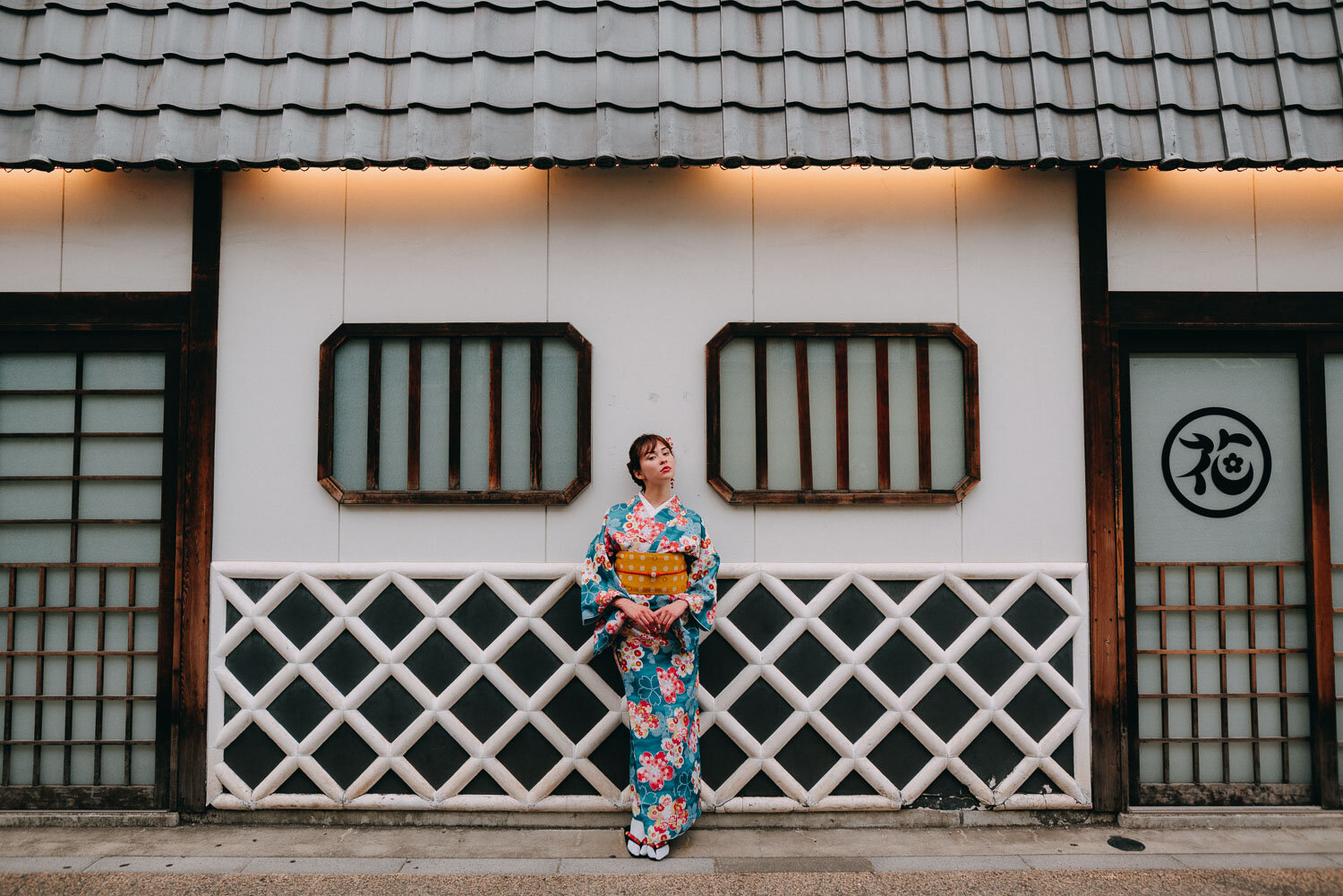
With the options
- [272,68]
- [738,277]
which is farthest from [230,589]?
[738,277]

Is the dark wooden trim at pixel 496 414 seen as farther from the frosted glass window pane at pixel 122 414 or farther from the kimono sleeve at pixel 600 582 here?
the frosted glass window pane at pixel 122 414

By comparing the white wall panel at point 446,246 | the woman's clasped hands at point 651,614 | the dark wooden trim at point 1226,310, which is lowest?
the woman's clasped hands at point 651,614

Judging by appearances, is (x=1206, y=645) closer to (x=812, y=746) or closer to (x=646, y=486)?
(x=812, y=746)

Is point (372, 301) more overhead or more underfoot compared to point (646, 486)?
more overhead

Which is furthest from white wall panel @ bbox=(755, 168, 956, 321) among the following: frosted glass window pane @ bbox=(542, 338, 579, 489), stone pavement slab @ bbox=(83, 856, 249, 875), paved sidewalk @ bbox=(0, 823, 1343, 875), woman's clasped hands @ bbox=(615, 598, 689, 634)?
stone pavement slab @ bbox=(83, 856, 249, 875)

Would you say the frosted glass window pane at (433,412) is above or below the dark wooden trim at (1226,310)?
below

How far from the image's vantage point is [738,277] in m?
4.40

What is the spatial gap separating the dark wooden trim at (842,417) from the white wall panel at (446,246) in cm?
176

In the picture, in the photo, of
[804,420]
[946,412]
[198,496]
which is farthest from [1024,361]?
[198,496]

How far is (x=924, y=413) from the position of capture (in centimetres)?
436

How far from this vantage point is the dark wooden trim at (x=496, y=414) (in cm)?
434

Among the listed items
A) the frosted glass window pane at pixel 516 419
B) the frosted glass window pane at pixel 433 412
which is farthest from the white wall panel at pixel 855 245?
the frosted glass window pane at pixel 433 412

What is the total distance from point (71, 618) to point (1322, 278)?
759 cm

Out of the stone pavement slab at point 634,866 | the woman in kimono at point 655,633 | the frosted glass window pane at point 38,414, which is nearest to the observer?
the stone pavement slab at point 634,866
